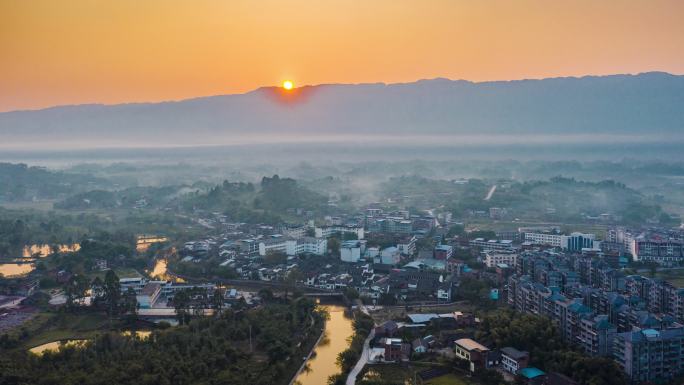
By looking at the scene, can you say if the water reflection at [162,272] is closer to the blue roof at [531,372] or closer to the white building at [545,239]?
the blue roof at [531,372]

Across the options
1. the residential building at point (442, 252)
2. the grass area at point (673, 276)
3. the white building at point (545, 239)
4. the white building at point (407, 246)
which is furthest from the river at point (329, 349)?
the white building at point (545, 239)

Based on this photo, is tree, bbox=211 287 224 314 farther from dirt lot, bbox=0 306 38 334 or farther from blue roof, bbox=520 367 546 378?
blue roof, bbox=520 367 546 378

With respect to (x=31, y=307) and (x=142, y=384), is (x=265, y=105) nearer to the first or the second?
(x=31, y=307)

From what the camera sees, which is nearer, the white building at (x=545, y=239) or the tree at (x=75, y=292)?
the tree at (x=75, y=292)

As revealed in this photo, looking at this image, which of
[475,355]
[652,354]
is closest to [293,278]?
[475,355]

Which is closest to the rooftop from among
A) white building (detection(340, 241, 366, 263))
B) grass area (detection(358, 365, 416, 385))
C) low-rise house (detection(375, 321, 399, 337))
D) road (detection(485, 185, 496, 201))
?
grass area (detection(358, 365, 416, 385))

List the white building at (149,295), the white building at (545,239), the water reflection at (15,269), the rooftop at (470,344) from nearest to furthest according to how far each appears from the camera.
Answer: the rooftop at (470,344) < the white building at (149,295) < the water reflection at (15,269) < the white building at (545,239)

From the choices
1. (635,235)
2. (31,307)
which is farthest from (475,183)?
(31,307)
